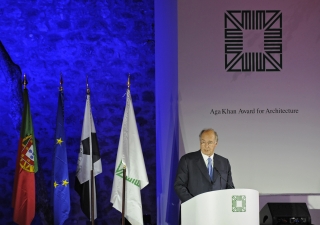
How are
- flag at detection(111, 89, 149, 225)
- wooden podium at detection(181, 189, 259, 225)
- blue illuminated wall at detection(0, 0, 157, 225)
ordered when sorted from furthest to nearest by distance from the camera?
blue illuminated wall at detection(0, 0, 157, 225) < flag at detection(111, 89, 149, 225) < wooden podium at detection(181, 189, 259, 225)

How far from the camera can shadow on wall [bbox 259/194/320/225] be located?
6.04 m

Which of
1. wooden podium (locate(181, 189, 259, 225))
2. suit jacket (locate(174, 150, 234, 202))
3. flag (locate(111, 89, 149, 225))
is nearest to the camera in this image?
wooden podium (locate(181, 189, 259, 225))

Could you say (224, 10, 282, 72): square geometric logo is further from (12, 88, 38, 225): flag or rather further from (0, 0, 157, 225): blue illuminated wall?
(12, 88, 38, 225): flag

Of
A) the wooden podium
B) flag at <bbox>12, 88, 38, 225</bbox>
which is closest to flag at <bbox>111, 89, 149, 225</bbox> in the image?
flag at <bbox>12, 88, 38, 225</bbox>

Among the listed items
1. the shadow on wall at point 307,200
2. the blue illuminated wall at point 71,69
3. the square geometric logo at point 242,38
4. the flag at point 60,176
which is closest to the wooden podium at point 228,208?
the shadow on wall at point 307,200

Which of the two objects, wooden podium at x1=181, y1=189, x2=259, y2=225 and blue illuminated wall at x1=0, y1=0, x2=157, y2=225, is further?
blue illuminated wall at x1=0, y1=0, x2=157, y2=225

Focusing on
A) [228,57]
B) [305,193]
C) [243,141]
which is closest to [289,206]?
[305,193]

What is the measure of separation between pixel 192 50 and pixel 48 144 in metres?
2.28

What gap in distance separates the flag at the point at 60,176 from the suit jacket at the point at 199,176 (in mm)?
1769

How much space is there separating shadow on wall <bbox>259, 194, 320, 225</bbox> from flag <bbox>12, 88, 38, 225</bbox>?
262 cm

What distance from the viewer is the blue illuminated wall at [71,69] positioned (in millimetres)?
6922

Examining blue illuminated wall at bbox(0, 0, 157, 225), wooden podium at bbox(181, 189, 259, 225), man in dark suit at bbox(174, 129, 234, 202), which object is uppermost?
blue illuminated wall at bbox(0, 0, 157, 225)

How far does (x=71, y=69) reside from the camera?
6.97 m

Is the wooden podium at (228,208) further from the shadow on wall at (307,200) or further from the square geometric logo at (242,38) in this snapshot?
the square geometric logo at (242,38)
